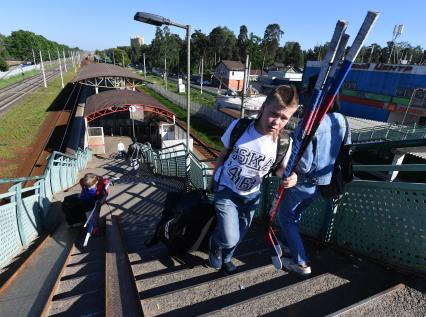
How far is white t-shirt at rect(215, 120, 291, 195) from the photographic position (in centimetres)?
267

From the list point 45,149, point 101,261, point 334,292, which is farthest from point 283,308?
point 45,149

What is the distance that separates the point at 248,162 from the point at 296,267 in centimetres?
118

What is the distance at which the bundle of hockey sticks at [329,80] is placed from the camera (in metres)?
1.77

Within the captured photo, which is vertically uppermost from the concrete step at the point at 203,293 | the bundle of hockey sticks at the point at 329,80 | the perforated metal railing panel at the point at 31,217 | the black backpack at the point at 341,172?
the bundle of hockey sticks at the point at 329,80

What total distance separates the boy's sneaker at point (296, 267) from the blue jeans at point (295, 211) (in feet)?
0.15

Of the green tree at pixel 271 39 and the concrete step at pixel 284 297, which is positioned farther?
the green tree at pixel 271 39

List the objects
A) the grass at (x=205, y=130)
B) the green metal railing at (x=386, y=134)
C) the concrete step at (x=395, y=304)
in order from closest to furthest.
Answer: the concrete step at (x=395, y=304) < the green metal railing at (x=386, y=134) < the grass at (x=205, y=130)

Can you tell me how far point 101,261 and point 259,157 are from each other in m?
2.68

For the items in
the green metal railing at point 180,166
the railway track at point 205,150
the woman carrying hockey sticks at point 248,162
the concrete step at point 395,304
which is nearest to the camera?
the concrete step at point 395,304

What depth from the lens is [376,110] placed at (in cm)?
3244

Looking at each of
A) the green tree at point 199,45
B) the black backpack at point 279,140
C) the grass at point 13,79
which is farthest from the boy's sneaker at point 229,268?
the green tree at point 199,45

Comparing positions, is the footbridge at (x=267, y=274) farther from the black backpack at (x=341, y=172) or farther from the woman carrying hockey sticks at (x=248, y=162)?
the woman carrying hockey sticks at (x=248, y=162)

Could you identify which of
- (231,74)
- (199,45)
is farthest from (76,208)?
(199,45)

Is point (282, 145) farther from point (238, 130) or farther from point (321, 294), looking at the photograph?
point (321, 294)
